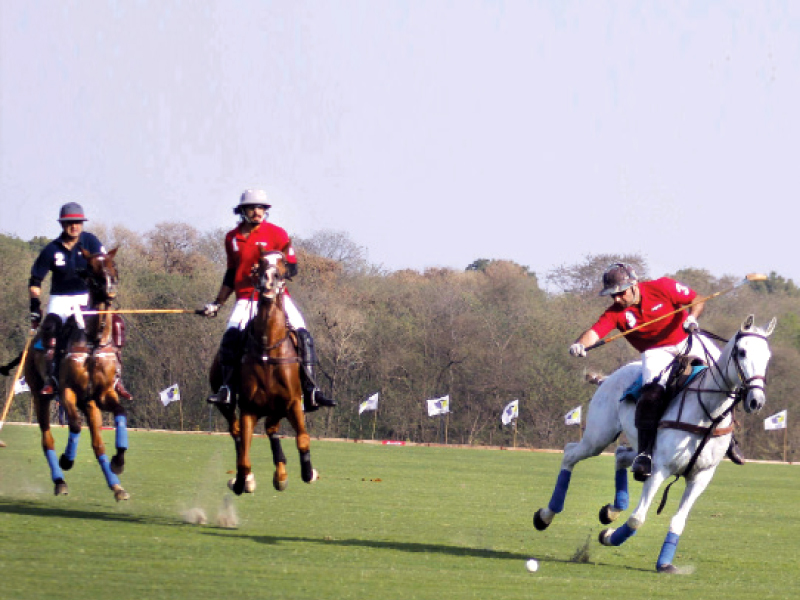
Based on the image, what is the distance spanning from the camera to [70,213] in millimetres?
14336

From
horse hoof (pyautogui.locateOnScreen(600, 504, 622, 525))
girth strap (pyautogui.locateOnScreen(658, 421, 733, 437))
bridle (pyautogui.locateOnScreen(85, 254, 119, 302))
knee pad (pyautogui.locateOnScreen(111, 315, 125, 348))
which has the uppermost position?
bridle (pyautogui.locateOnScreen(85, 254, 119, 302))

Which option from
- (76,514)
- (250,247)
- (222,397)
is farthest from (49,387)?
(250,247)

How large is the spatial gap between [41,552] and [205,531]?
2287 mm

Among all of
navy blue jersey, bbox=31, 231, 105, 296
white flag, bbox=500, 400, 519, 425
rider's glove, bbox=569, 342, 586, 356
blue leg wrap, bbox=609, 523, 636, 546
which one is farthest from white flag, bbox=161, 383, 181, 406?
blue leg wrap, bbox=609, 523, 636, 546

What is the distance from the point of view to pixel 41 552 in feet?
31.9

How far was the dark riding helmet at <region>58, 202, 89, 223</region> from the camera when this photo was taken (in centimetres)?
1432

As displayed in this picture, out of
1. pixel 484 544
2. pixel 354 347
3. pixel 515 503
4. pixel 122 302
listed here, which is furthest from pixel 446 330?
pixel 484 544

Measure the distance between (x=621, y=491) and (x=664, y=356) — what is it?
1.35 meters

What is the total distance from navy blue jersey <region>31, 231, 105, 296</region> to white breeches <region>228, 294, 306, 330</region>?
2267 mm

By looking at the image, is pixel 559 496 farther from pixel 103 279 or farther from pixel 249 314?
pixel 103 279

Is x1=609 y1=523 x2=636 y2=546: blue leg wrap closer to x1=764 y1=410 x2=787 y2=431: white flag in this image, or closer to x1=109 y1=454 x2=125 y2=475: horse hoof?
x1=109 y1=454 x2=125 y2=475: horse hoof

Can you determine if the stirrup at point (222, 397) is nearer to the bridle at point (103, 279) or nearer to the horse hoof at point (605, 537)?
the bridle at point (103, 279)

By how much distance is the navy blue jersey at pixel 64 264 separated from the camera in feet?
47.0

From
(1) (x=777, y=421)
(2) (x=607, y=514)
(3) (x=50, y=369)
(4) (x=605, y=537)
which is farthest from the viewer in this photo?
(1) (x=777, y=421)
